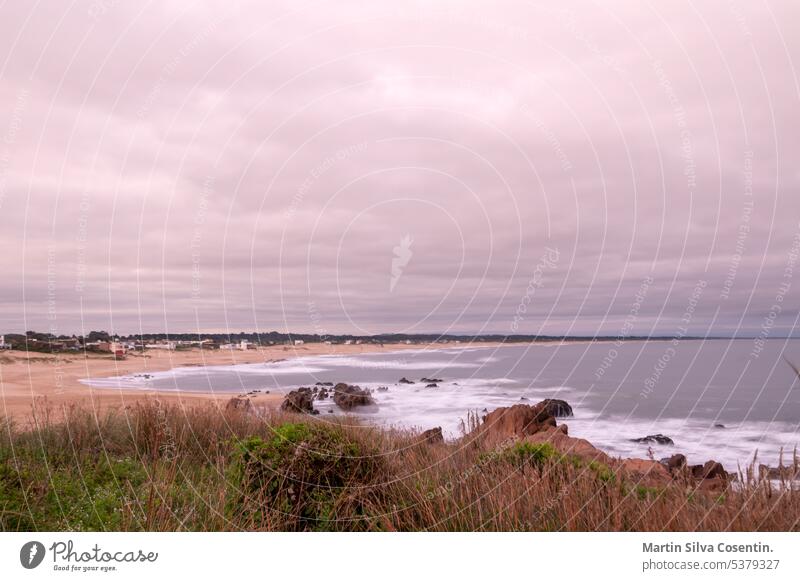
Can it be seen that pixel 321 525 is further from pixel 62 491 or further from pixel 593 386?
pixel 593 386

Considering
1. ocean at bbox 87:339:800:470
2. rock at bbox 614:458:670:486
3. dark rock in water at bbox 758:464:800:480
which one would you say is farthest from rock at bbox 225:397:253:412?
dark rock in water at bbox 758:464:800:480

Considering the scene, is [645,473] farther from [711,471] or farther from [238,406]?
[238,406]

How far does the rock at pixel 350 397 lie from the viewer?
23781mm

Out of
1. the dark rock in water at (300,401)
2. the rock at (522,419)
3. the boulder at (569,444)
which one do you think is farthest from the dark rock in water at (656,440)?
the dark rock in water at (300,401)

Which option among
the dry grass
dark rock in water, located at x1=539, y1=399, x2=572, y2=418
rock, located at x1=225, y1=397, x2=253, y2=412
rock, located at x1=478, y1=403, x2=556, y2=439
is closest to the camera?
the dry grass

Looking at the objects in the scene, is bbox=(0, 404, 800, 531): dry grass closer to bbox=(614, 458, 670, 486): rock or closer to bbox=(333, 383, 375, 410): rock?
bbox=(614, 458, 670, 486): rock

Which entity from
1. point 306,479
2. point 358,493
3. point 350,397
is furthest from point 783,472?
point 350,397

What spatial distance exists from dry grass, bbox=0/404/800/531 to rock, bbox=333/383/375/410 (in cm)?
1227

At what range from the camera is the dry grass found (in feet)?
21.9

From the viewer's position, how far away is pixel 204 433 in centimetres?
1295

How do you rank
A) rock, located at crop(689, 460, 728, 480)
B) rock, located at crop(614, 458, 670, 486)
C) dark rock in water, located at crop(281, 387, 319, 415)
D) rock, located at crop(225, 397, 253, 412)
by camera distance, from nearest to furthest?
rock, located at crop(614, 458, 670, 486)
rock, located at crop(689, 460, 728, 480)
rock, located at crop(225, 397, 253, 412)
dark rock in water, located at crop(281, 387, 319, 415)

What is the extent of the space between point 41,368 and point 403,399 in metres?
14.2

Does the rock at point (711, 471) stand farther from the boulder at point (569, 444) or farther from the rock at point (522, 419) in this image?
the rock at point (522, 419)

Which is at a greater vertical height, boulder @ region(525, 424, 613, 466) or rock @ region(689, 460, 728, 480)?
boulder @ region(525, 424, 613, 466)
